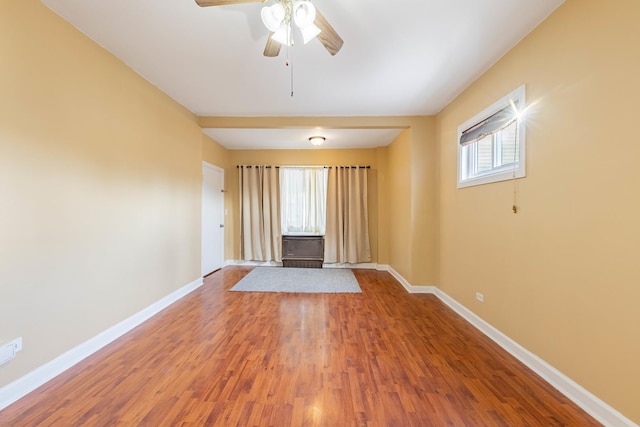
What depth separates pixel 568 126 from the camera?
65.9 inches

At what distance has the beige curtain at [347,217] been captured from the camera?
5375 millimetres

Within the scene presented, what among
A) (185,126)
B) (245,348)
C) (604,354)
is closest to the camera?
(604,354)

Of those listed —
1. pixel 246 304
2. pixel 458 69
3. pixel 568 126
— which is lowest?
pixel 246 304

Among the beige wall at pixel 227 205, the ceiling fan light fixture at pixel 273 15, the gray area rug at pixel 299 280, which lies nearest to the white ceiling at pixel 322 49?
the ceiling fan light fixture at pixel 273 15

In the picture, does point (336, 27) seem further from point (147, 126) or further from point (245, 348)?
point (245, 348)

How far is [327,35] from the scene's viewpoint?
67.7 inches

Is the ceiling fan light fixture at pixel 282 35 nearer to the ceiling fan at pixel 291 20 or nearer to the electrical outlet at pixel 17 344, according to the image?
the ceiling fan at pixel 291 20

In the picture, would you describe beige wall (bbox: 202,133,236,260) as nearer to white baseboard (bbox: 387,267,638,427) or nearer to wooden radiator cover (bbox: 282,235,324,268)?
wooden radiator cover (bbox: 282,235,324,268)

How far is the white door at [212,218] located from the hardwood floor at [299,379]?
6.32ft

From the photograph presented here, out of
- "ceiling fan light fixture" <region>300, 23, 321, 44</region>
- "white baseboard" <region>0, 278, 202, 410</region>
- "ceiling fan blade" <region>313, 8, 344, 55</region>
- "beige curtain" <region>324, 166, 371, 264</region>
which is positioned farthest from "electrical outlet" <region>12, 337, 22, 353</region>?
"beige curtain" <region>324, 166, 371, 264</region>

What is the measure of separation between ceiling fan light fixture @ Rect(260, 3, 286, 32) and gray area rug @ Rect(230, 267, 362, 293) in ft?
10.6

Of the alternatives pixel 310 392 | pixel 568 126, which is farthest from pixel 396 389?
pixel 568 126

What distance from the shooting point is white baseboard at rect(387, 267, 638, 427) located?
1.41 meters

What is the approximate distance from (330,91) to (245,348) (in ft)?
9.13
